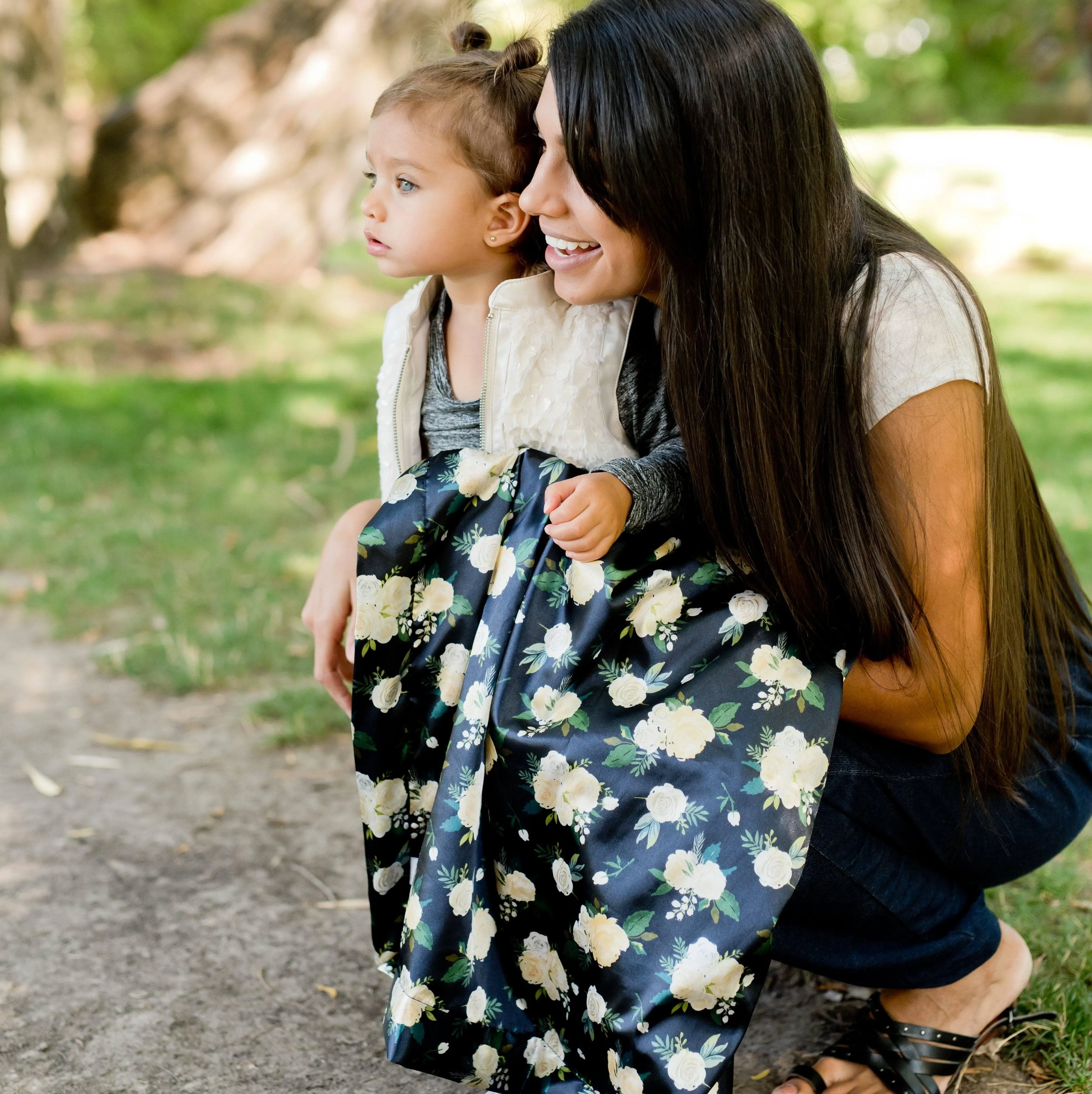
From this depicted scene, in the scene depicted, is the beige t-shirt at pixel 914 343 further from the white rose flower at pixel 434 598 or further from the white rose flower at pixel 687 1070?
the white rose flower at pixel 687 1070

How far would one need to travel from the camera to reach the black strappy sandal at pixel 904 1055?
5.63 feet

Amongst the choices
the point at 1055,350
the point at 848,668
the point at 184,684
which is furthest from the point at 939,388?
the point at 1055,350

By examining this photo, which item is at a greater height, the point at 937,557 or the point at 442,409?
the point at 442,409

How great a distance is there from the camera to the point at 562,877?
4.97 feet

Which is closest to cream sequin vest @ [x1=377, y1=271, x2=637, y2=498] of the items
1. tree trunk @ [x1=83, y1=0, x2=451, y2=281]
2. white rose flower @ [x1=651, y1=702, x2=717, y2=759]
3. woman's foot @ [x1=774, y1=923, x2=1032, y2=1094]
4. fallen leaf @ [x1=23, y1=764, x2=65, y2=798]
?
white rose flower @ [x1=651, y1=702, x2=717, y2=759]

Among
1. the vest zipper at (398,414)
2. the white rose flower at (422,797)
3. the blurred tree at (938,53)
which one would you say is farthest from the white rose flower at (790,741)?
the blurred tree at (938,53)

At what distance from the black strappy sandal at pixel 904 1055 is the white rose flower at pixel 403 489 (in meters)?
0.98

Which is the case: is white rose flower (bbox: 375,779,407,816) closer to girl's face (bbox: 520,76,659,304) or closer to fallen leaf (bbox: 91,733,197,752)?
girl's face (bbox: 520,76,659,304)

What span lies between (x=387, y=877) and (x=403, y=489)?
555 mm

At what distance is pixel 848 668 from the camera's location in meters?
1.57

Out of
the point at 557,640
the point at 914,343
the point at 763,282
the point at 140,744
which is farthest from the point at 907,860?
the point at 140,744

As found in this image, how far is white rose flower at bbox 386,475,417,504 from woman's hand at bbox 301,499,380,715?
0.64ft

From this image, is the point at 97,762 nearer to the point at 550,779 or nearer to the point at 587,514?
the point at 550,779

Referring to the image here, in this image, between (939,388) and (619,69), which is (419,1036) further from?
(619,69)
